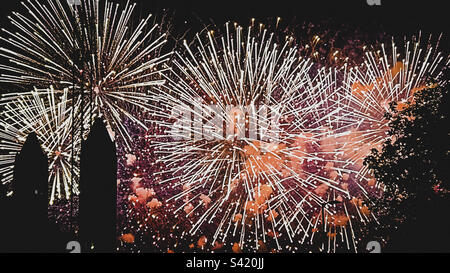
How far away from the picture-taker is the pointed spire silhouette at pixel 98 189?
23.5 meters

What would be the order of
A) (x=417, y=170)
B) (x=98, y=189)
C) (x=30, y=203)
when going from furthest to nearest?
(x=417, y=170)
(x=98, y=189)
(x=30, y=203)

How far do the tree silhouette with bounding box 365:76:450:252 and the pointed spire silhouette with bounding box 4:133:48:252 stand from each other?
1414cm

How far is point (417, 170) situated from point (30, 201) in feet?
54.0

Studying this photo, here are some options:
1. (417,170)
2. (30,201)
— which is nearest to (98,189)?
(30,201)

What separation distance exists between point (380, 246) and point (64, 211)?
19044 millimetres

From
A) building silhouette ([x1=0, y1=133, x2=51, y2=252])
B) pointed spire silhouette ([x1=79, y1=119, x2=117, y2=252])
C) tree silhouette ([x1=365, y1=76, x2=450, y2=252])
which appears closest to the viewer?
building silhouette ([x1=0, y1=133, x2=51, y2=252])

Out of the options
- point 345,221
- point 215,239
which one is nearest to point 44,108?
point 215,239

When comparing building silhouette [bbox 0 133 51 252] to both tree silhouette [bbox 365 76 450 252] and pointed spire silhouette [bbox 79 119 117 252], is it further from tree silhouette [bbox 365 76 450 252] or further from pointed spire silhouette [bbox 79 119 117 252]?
tree silhouette [bbox 365 76 450 252]

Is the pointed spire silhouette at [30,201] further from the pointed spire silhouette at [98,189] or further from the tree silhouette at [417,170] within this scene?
the tree silhouette at [417,170]

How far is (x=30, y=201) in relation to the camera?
74.9 ft

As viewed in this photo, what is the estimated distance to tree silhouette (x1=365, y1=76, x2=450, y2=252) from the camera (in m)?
23.2

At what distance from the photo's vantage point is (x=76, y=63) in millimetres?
27859

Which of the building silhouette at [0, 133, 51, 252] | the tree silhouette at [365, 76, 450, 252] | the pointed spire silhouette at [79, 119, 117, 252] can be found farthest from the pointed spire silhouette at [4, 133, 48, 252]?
the tree silhouette at [365, 76, 450, 252]

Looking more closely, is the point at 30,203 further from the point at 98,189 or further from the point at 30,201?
the point at 98,189
